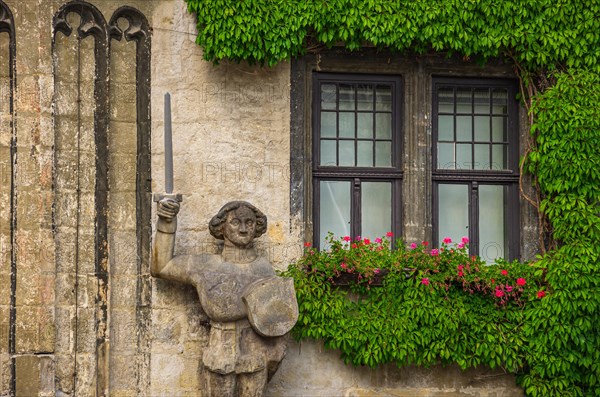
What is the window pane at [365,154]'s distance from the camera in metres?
9.05

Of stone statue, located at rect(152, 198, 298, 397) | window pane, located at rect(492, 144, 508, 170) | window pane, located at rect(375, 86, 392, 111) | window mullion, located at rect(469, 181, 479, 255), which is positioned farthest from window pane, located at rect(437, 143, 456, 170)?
stone statue, located at rect(152, 198, 298, 397)

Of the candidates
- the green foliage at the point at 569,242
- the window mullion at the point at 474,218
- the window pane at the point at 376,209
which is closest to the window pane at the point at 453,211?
the window mullion at the point at 474,218

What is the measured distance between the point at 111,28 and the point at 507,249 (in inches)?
150

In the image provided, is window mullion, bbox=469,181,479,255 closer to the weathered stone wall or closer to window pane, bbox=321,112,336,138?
the weathered stone wall

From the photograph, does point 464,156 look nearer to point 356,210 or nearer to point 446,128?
point 446,128

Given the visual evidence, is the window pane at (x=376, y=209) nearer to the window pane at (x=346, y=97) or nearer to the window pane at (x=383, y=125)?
the window pane at (x=383, y=125)

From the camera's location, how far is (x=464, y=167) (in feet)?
30.1

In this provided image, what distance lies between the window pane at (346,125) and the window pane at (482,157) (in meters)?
1.11

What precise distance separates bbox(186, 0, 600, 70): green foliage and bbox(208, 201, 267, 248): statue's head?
3.95 ft

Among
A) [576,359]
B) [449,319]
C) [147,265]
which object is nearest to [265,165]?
[147,265]

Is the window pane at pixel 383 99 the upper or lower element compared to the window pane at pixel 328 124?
upper

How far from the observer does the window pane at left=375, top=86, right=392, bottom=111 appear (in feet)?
29.9

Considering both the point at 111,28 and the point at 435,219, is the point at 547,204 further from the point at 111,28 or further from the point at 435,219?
the point at 111,28

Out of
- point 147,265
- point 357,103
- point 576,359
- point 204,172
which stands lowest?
point 576,359
